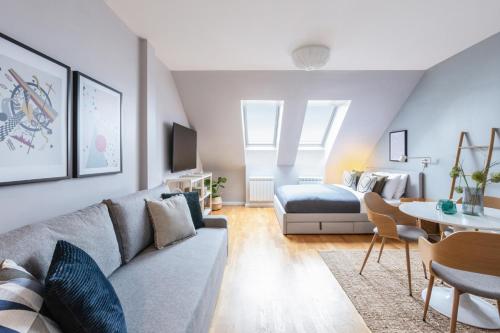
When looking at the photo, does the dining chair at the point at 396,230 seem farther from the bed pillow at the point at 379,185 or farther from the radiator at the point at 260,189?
the radiator at the point at 260,189

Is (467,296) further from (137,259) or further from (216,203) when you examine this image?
(216,203)

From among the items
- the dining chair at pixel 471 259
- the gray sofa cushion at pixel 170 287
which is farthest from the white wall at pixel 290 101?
the dining chair at pixel 471 259

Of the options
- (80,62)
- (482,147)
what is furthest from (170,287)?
(482,147)

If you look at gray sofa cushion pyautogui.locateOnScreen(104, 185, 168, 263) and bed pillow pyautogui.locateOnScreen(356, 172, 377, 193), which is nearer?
gray sofa cushion pyautogui.locateOnScreen(104, 185, 168, 263)

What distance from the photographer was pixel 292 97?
13.5 ft

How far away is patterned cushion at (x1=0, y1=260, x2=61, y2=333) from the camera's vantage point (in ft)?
2.35

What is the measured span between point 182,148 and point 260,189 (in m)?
2.32

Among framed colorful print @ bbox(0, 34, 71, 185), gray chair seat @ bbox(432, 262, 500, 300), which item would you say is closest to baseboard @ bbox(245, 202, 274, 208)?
gray chair seat @ bbox(432, 262, 500, 300)

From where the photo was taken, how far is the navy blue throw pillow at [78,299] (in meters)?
0.82

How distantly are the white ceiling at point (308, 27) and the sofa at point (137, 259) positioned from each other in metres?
1.68

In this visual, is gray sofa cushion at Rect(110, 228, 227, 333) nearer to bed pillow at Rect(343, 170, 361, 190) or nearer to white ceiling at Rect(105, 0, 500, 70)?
white ceiling at Rect(105, 0, 500, 70)

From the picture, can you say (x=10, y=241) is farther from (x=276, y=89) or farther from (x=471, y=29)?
(x=471, y=29)

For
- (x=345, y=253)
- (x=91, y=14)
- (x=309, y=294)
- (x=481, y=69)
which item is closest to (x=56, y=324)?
(x=309, y=294)

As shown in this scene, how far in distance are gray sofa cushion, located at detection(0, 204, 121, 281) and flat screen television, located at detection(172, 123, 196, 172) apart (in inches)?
73.5
